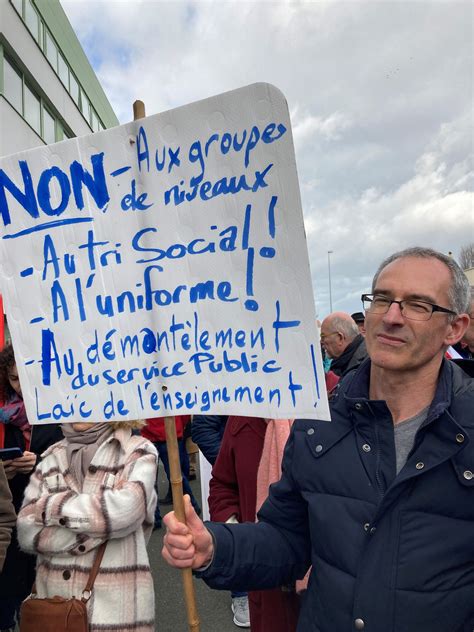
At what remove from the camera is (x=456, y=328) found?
1.45 m

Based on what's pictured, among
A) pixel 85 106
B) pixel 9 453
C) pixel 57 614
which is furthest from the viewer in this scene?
pixel 85 106

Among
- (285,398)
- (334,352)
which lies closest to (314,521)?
(285,398)

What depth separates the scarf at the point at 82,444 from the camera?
88.4 inches

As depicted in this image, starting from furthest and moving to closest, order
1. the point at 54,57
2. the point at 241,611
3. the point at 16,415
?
the point at 54,57
the point at 241,611
the point at 16,415

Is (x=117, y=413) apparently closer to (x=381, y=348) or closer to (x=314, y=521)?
(x=314, y=521)

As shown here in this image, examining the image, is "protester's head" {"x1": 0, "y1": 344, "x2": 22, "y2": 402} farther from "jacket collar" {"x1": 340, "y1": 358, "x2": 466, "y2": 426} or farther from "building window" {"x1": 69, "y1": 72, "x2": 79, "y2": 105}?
"building window" {"x1": 69, "y1": 72, "x2": 79, "y2": 105}

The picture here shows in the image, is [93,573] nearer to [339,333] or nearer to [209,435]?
[209,435]

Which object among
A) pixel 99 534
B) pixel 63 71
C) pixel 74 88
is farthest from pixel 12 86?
pixel 99 534

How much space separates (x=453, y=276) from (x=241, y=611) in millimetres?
2967

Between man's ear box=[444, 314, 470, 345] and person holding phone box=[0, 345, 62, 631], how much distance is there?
2.09 meters

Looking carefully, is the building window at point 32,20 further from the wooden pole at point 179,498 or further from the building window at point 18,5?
the wooden pole at point 179,498

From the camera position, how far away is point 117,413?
1.40m

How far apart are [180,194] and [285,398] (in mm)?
560

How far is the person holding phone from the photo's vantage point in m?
2.76
